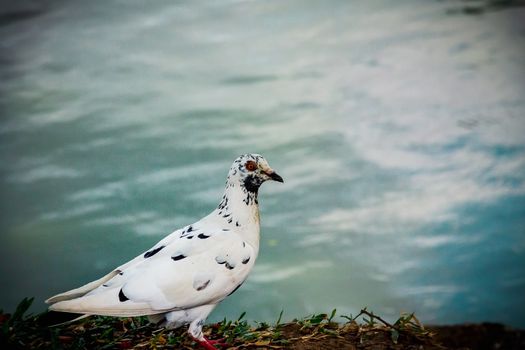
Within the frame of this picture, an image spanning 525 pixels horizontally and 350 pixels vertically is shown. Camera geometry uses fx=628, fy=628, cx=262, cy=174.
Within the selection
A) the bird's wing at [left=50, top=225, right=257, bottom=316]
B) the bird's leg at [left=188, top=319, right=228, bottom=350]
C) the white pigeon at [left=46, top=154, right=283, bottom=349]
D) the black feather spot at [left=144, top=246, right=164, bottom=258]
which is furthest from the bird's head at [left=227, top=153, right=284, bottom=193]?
the bird's leg at [left=188, top=319, right=228, bottom=350]

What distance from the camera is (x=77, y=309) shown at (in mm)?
5352

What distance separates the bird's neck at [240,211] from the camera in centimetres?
615

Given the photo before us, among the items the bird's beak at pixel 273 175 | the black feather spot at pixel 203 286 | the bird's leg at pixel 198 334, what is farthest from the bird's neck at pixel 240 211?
the bird's leg at pixel 198 334

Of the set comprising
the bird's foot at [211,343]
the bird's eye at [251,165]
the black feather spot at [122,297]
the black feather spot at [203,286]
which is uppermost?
the bird's eye at [251,165]

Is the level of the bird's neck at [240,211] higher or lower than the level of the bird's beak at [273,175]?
lower

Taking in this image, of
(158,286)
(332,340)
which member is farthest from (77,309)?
(332,340)

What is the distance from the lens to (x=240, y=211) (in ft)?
20.2

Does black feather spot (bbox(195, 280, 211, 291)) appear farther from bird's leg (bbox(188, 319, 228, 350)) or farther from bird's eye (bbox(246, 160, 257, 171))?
bird's eye (bbox(246, 160, 257, 171))

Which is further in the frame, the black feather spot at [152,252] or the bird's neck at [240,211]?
the bird's neck at [240,211]

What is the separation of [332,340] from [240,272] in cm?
131

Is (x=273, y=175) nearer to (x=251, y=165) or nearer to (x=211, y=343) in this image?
(x=251, y=165)

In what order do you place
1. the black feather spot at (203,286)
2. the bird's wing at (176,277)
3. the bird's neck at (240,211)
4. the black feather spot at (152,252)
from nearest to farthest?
the bird's wing at (176,277) → the black feather spot at (203,286) → the black feather spot at (152,252) → the bird's neck at (240,211)

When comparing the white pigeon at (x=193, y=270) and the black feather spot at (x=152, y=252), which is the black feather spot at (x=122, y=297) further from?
the black feather spot at (x=152, y=252)

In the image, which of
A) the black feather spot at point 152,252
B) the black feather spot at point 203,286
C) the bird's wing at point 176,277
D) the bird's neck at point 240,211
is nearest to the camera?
the bird's wing at point 176,277
